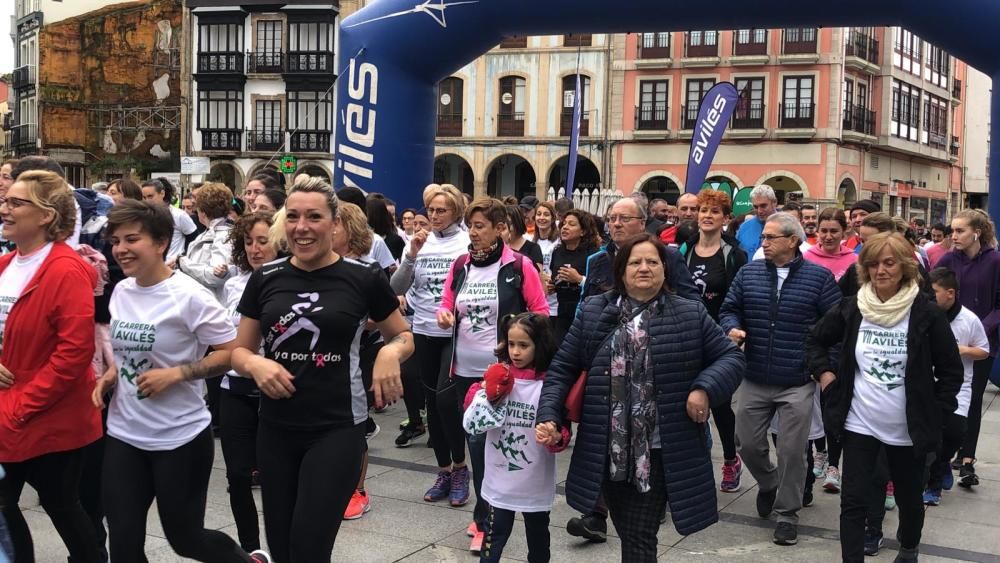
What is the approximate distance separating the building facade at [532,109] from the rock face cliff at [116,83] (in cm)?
1523

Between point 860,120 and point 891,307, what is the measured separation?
3634 centimetres

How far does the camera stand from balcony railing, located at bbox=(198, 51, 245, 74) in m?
44.7

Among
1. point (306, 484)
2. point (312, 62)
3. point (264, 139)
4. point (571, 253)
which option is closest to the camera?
point (306, 484)

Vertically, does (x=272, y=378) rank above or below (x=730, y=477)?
above

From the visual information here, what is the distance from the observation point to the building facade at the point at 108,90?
48469mm

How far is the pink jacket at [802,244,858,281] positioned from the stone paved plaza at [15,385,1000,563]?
155 centimetres

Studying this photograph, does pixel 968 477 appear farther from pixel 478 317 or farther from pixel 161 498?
pixel 161 498

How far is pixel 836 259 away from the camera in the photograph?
695 centimetres

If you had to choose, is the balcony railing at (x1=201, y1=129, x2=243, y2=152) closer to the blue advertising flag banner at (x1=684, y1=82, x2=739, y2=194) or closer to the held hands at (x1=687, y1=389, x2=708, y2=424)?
the blue advertising flag banner at (x1=684, y1=82, x2=739, y2=194)

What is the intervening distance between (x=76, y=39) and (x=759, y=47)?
112ft

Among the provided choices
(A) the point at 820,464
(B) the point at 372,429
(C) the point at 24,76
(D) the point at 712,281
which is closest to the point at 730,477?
(A) the point at 820,464

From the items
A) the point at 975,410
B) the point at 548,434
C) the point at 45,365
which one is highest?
the point at 45,365

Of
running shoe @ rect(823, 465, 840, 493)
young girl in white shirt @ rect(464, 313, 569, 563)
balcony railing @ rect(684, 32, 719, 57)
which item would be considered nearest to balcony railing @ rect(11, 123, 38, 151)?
balcony railing @ rect(684, 32, 719, 57)

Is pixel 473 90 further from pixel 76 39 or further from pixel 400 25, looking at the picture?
pixel 400 25
